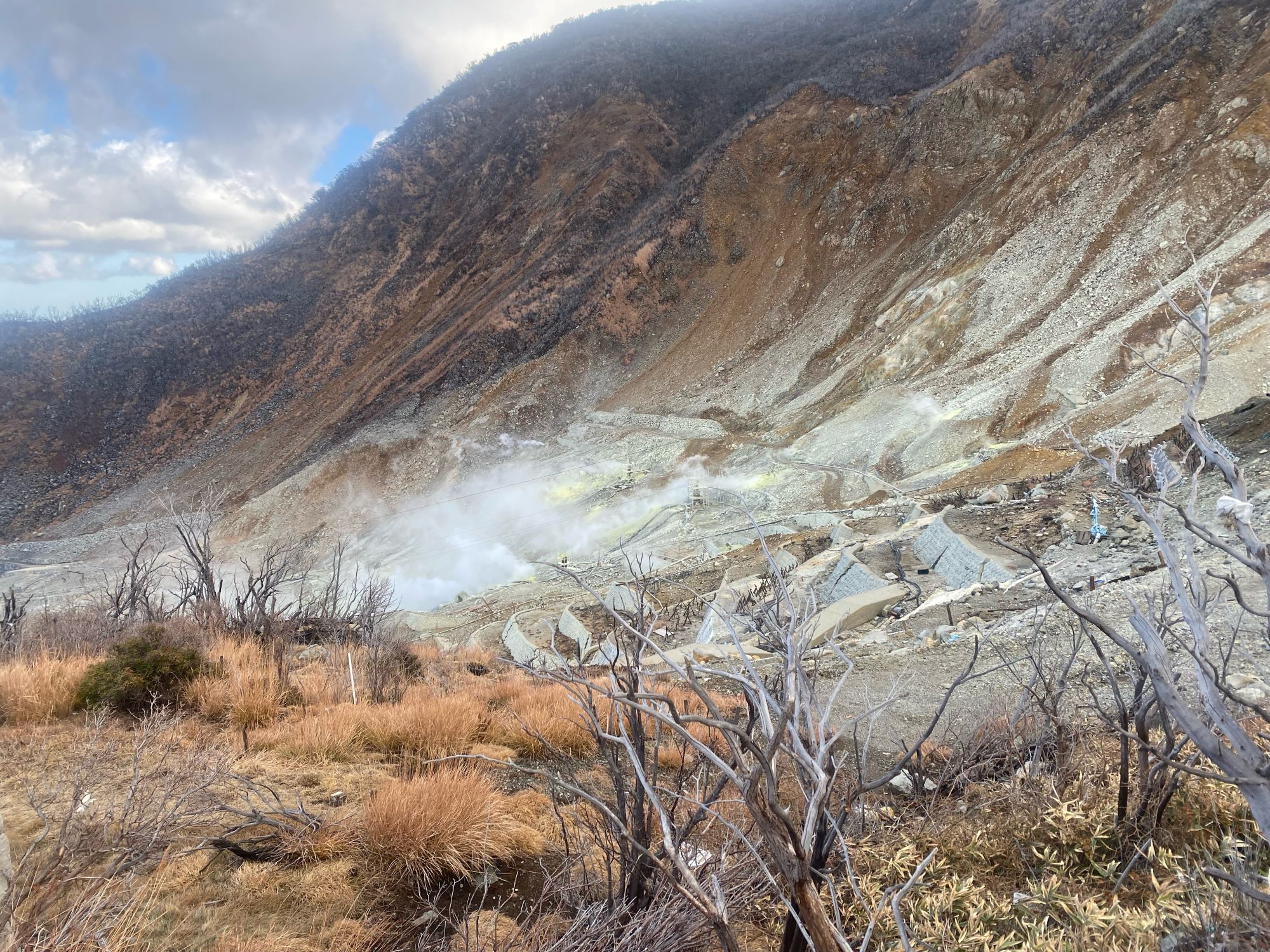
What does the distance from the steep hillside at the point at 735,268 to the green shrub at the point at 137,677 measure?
15121 mm

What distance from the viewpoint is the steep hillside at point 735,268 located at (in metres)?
17.9

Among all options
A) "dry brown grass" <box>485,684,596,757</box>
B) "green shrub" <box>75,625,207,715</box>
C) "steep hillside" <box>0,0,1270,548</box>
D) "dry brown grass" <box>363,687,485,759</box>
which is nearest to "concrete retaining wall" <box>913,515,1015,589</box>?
"steep hillside" <box>0,0,1270,548</box>

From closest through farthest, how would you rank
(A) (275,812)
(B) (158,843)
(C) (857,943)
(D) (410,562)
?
(C) (857,943) → (B) (158,843) → (A) (275,812) → (D) (410,562)

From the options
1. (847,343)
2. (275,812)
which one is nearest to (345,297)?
(847,343)

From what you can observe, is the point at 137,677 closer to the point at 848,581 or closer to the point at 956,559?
the point at 848,581

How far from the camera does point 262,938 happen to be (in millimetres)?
2496

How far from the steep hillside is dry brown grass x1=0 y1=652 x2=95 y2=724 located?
1567 centimetres

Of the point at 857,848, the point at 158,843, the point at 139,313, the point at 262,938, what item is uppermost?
the point at 139,313

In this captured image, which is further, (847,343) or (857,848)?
(847,343)

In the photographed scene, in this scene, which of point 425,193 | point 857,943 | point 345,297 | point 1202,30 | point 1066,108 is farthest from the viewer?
point 425,193

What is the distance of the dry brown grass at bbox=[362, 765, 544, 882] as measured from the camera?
9.67 feet

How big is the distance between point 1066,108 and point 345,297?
1432 inches

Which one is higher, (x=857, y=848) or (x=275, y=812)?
(x=275, y=812)

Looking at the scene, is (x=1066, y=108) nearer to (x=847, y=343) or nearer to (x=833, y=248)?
(x=833, y=248)
